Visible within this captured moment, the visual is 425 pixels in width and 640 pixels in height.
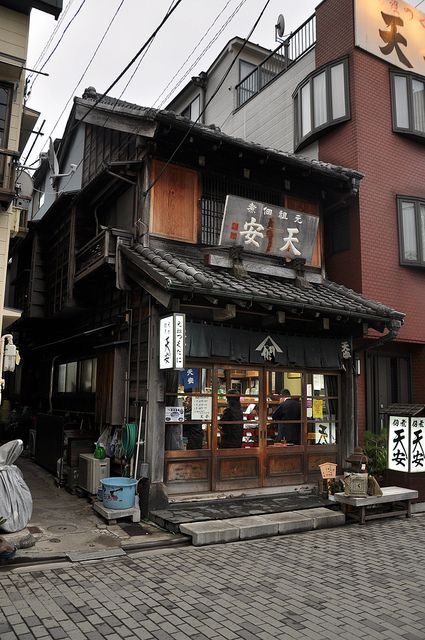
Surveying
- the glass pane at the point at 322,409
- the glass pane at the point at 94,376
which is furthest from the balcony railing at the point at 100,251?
the glass pane at the point at 322,409

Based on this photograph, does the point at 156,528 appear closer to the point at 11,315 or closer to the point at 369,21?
the point at 11,315

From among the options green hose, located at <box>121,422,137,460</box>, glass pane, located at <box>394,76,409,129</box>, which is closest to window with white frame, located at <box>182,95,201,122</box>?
glass pane, located at <box>394,76,409,129</box>

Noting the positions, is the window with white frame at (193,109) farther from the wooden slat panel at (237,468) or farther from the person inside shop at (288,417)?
the wooden slat panel at (237,468)

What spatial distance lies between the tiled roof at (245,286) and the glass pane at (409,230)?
8.46ft

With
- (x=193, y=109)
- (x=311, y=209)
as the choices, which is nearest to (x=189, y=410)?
(x=311, y=209)

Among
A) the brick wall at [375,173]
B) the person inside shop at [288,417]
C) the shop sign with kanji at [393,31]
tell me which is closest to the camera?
the person inside shop at [288,417]

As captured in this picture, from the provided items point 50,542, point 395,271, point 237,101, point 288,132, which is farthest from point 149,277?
point 237,101

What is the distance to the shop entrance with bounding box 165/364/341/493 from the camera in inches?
402

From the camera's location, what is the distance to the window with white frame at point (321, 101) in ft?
46.8

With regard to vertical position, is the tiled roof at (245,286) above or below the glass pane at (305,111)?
below

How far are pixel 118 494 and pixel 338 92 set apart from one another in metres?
12.3

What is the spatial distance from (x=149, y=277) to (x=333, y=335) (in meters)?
5.28

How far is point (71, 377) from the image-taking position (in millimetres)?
15305

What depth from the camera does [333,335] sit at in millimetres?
12570
